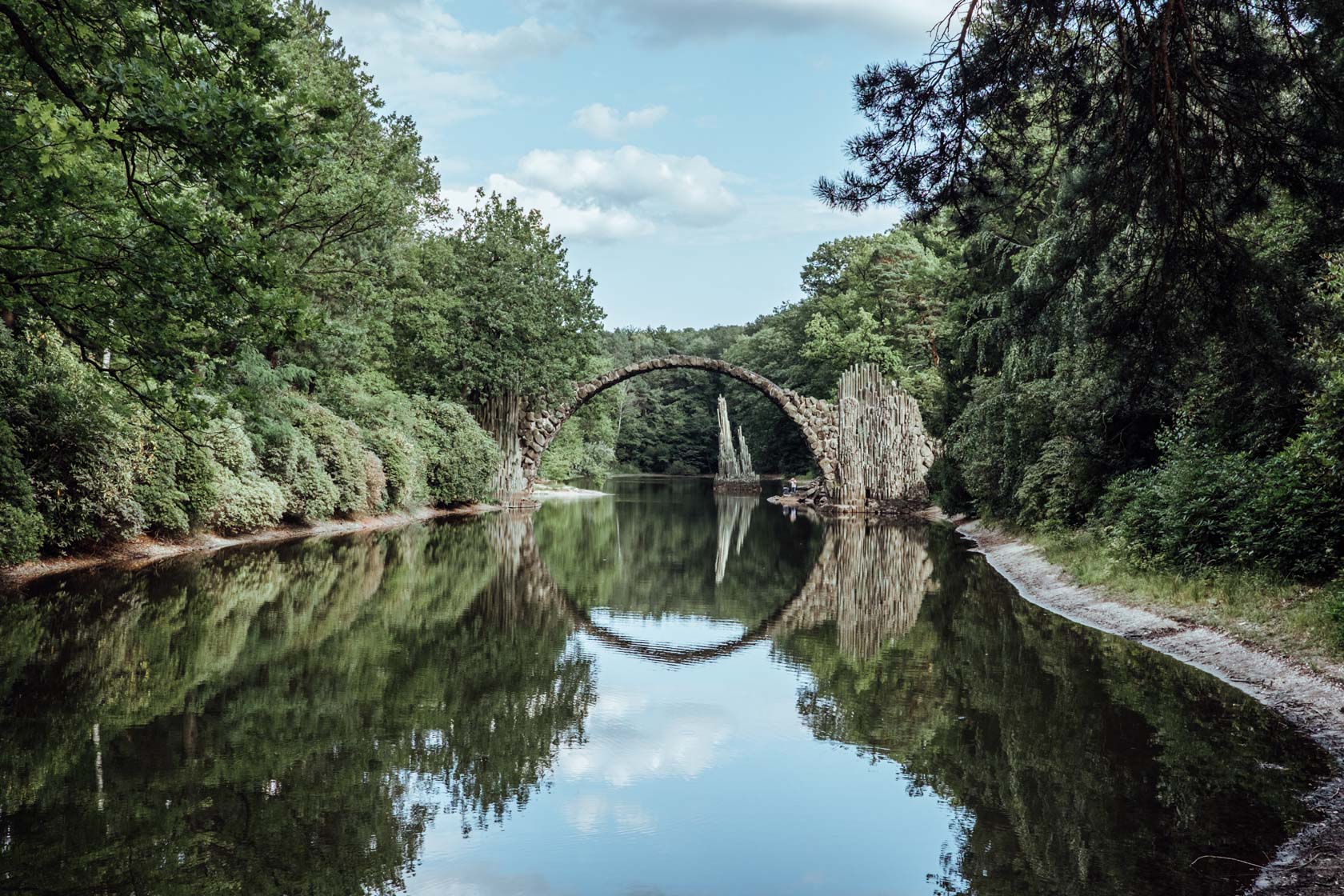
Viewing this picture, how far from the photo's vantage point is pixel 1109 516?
1580 centimetres

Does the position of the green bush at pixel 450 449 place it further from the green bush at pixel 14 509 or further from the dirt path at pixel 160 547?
the green bush at pixel 14 509

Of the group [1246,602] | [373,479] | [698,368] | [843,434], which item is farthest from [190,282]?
[698,368]

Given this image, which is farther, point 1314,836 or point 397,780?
point 397,780

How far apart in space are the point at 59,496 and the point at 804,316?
51.2 m

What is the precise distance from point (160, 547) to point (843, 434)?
22780 mm

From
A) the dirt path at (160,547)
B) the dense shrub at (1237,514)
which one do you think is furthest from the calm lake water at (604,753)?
the dense shrub at (1237,514)

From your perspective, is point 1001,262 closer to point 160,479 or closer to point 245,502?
point 245,502

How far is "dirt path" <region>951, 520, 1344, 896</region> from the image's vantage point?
4.61 meters

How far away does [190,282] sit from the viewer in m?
8.48

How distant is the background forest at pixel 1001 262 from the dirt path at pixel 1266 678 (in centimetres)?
102

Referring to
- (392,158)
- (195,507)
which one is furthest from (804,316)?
(195,507)

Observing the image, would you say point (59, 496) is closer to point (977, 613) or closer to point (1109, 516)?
point (977, 613)

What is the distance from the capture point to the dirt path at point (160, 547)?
43.7ft

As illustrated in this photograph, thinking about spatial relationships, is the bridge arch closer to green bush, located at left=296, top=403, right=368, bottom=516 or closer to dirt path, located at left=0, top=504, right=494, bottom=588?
dirt path, located at left=0, top=504, right=494, bottom=588
